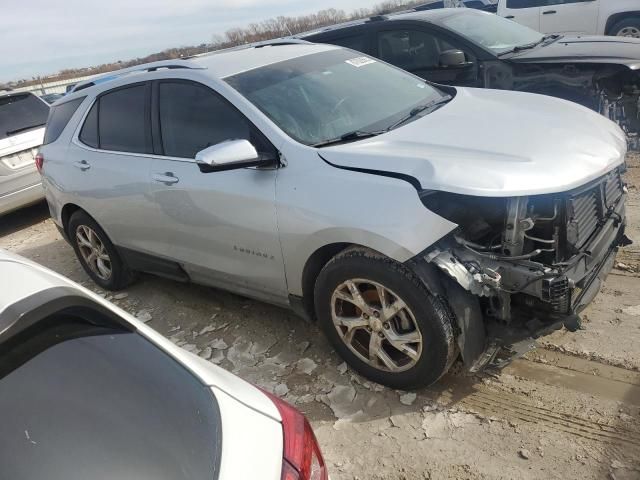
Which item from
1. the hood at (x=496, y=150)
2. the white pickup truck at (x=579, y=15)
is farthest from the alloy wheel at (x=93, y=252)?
the white pickup truck at (x=579, y=15)

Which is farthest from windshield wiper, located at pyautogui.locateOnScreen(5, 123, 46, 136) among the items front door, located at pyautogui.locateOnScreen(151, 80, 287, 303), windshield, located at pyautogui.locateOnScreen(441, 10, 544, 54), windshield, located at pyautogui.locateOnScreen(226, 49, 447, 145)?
windshield, located at pyautogui.locateOnScreen(441, 10, 544, 54)

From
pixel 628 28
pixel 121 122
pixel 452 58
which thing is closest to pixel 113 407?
pixel 121 122

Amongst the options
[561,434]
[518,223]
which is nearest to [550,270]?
[518,223]

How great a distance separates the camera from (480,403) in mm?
2855

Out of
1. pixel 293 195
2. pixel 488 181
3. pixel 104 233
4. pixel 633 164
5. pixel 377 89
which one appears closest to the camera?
pixel 488 181

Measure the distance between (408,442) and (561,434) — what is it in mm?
710

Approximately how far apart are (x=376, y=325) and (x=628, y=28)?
916cm

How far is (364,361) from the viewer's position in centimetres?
303

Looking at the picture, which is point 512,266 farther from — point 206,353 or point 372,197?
point 206,353

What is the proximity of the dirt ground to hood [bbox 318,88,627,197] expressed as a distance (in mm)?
1026

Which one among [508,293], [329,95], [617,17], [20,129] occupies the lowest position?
[508,293]

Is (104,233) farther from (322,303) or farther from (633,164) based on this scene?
(633,164)

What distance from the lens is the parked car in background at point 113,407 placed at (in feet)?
4.12

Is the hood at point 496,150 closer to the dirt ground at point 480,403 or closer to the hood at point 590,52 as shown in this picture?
the dirt ground at point 480,403
